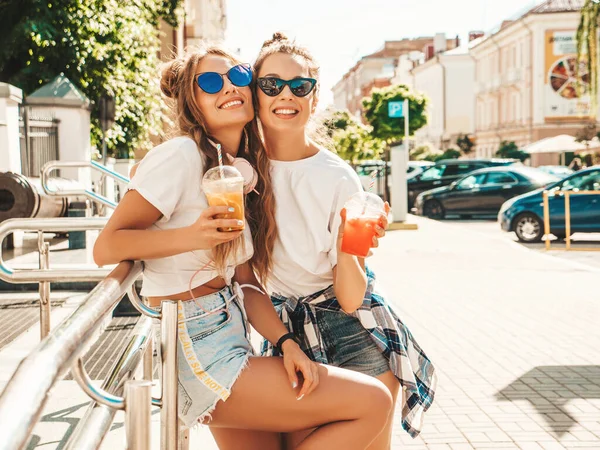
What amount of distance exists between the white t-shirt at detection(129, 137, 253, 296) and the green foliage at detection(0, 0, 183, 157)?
51.0ft

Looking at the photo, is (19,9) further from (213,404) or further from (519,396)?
(213,404)

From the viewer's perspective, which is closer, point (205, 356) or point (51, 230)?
point (205, 356)

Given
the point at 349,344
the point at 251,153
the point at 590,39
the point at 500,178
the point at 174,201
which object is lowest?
the point at 349,344

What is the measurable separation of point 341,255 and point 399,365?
41 centimetres

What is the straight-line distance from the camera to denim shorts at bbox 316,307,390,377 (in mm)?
2500

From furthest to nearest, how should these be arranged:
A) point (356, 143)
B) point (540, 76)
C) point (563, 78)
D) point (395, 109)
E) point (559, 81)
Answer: point (540, 76)
point (559, 81)
point (563, 78)
point (356, 143)
point (395, 109)

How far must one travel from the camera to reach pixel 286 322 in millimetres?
2531

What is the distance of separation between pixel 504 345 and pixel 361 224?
15.5 feet

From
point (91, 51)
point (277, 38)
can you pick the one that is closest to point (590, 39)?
point (91, 51)

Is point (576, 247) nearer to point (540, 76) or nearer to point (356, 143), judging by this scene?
point (356, 143)

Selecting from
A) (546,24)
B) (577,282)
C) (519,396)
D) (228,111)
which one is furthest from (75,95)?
(546,24)

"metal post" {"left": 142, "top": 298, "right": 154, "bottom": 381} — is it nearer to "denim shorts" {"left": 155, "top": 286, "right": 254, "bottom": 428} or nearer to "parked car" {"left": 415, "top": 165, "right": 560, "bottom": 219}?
"denim shorts" {"left": 155, "top": 286, "right": 254, "bottom": 428}

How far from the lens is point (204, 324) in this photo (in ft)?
6.97

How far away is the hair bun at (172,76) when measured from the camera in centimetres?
257
